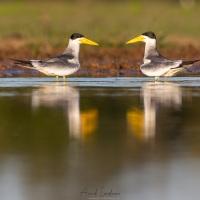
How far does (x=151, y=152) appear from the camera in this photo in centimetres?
1020

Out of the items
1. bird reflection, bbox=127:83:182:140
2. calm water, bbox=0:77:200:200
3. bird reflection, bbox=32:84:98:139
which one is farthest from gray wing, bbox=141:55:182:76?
bird reflection, bbox=32:84:98:139

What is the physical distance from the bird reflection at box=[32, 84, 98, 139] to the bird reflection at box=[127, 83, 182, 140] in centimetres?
59

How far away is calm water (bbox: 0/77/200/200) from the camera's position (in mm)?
8508

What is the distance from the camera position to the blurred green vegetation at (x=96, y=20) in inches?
1321

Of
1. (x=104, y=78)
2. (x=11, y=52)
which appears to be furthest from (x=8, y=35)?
(x=104, y=78)

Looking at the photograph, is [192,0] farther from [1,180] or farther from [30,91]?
[1,180]

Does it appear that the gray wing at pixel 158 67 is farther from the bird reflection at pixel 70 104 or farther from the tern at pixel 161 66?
the bird reflection at pixel 70 104

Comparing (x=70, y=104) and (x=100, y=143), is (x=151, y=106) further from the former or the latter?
(x=100, y=143)

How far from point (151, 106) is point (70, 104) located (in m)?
1.39

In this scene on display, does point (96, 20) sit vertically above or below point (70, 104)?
above

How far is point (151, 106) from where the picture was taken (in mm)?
14523

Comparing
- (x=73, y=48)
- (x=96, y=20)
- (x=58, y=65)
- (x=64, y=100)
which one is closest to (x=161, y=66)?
(x=58, y=65)

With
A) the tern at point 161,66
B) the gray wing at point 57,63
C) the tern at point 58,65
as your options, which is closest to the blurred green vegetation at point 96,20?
the tern at point 58,65

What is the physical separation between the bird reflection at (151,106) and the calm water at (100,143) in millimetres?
16
